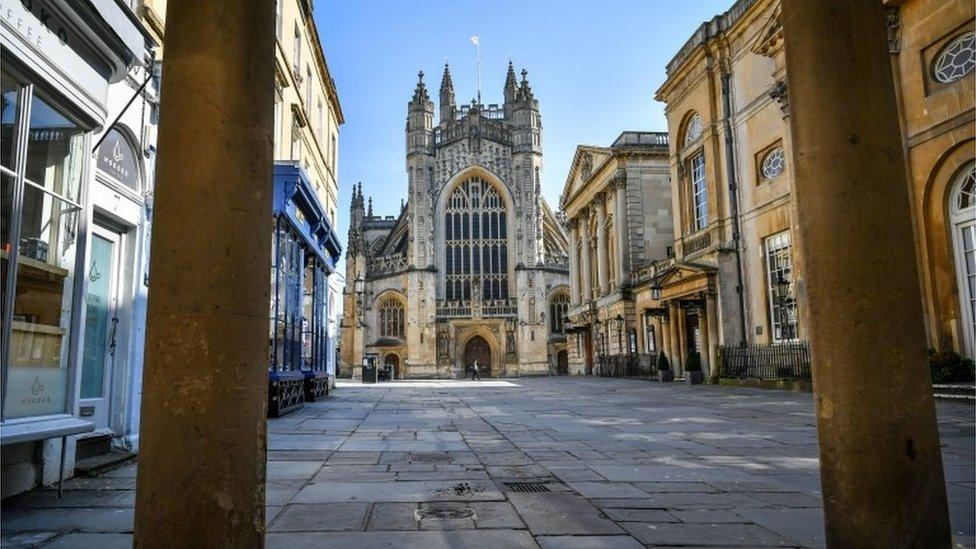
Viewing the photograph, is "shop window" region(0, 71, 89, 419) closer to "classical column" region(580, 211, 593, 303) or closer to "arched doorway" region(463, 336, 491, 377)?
"classical column" region(580, 211, 593, 303)

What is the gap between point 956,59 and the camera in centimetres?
1352

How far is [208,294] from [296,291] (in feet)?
36.9

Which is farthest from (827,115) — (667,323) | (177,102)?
(667,323)

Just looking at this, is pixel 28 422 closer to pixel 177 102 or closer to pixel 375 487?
pixel 375 487

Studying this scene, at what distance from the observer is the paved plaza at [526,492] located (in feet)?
11.2

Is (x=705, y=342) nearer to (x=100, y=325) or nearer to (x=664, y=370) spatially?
(x=664, y=370)

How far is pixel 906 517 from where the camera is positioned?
244cm

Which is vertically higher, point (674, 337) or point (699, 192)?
point (699, 192)

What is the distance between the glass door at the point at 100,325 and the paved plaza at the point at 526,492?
0.98 meters

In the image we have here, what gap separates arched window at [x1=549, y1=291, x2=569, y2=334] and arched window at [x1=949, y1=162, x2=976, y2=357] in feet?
140

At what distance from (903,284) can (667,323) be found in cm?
2650

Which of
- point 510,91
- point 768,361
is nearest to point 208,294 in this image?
point 768,361

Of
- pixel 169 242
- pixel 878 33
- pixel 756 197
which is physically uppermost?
pixel 756 197

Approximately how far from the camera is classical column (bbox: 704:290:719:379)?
77.3 feet
